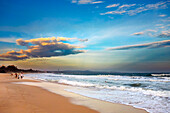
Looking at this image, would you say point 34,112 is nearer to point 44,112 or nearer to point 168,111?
point 44,112

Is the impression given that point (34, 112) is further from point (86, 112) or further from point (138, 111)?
point (138, 111)

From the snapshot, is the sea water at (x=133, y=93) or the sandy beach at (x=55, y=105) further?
the sea water at (x=133, y=93)

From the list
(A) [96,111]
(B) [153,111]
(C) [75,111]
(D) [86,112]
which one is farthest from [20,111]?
(B) [153,111]

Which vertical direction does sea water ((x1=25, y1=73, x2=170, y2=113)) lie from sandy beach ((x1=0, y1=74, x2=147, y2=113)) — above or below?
below

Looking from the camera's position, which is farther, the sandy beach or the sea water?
the sea water

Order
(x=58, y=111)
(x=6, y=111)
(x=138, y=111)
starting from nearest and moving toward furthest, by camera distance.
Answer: (x=6, y=111) < (x=58, y=111) < (x=138, y=111)

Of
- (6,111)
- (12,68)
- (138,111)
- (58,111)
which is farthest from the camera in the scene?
(12,68)

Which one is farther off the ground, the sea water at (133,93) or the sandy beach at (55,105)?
the sandy beach at (55,105)

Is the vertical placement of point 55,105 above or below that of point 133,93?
above

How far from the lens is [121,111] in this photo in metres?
6.59

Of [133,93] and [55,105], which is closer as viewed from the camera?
[55,105]

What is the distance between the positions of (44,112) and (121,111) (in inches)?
146

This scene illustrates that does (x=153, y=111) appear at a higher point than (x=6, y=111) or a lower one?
lower

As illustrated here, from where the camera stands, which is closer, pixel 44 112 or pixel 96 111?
pixel 44 112
